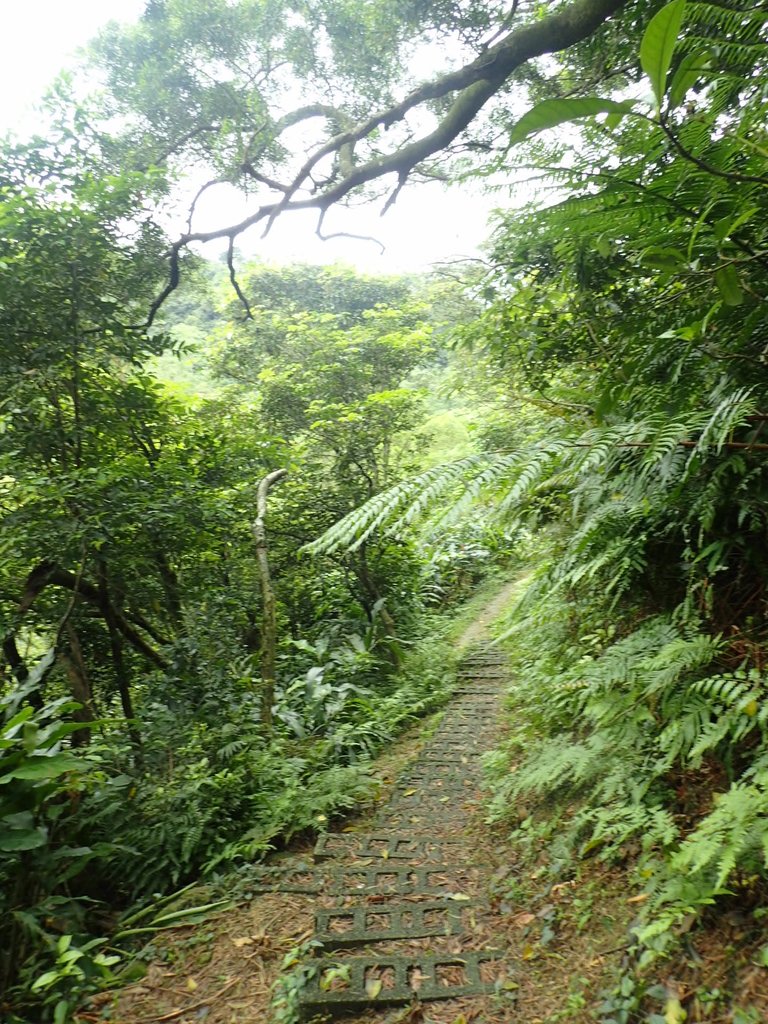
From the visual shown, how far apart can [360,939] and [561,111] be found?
3.10 m

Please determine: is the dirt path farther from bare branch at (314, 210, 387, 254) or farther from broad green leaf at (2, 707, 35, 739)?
broad green leaf at (2, 707, 35, 739)

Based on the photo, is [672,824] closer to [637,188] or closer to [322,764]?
[637,188]

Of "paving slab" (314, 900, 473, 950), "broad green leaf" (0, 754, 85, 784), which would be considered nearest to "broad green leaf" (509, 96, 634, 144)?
"paving slab" (314, 900, 473, 950)

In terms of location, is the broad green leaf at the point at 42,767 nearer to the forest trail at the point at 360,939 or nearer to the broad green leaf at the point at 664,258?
the forest trail at the point at 360,939

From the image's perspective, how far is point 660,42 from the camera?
0.88 metres

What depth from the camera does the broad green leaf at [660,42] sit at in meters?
0.85

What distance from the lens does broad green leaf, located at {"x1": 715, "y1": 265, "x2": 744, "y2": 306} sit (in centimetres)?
133

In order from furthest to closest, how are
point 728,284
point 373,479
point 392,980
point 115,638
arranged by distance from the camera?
point 373,479, point 115,638, point 392,980, point 728,284

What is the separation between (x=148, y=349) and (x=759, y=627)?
4.44m

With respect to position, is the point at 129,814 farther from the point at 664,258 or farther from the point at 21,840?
the point at 664,258

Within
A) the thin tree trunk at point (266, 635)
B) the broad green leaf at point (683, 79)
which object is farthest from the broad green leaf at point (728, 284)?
the thin tree trunk at point (266, 635)

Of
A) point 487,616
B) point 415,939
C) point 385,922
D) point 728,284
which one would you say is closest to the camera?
point 728,284

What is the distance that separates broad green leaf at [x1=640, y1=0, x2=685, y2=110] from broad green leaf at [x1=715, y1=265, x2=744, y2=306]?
0.56 m

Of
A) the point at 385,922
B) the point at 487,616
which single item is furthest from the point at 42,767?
the point at 487,616
